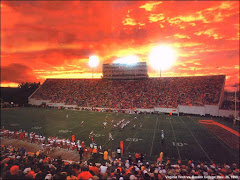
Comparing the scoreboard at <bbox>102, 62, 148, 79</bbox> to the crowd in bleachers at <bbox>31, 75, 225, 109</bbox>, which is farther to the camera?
the scoreboard at <bbox>102, 62, 148, 79</bbox>

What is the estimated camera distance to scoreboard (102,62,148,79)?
45750mm

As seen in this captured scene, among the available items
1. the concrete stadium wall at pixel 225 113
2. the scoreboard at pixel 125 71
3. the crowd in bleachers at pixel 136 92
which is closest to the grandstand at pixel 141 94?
the crowd in bleachers at pixel 136 92

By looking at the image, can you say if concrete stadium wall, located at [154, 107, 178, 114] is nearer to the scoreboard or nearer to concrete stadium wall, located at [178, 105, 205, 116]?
concrete stadium wall, located at [178, 105, 205, 116]

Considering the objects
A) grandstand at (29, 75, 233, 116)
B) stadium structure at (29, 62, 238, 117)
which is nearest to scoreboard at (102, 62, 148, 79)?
stadium structure at (29, 62, 238, 117)

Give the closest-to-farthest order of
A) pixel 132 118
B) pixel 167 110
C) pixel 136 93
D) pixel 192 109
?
pixel 132 118 → pixel 192 109 → pixel 167 110 → pixel 136 93

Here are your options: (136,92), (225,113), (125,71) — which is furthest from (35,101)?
(225,113)

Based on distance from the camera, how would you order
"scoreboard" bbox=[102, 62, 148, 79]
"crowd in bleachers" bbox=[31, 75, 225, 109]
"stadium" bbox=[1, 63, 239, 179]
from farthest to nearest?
"scoreboard" bbox=[102, 62, 148, 79] → "crowd in bleachers" bbox=[31, 75, 225, 109] → "stadium" bbox=[1, 63, 239, 179]

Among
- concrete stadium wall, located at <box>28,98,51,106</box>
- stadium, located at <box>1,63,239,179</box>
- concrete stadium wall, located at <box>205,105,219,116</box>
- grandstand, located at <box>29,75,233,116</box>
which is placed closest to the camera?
stadium, located at <box>1,63,239,179</box>

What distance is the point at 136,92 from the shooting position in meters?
37.7

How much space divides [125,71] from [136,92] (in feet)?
36.1

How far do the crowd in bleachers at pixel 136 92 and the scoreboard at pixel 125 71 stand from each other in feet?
7.67

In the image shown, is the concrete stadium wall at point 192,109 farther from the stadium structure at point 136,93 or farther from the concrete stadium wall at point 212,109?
the concrete stadium wall at point 212,109

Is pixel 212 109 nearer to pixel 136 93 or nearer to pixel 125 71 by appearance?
pixel 136 93

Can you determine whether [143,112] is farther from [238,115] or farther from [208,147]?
[208,147]
